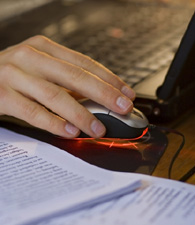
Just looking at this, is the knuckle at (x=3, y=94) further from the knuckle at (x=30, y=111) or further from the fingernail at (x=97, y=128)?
the fingernail at (x=97, y=128)

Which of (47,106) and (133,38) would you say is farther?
(133,38)

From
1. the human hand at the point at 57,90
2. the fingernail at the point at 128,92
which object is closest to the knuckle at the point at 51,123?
the human hand at the point at 57,90

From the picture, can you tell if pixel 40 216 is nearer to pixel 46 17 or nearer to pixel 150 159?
pixel 150 159

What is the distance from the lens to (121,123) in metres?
0.60

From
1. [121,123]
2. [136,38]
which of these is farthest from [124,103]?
[136,38]

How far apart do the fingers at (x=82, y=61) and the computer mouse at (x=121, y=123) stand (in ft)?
0.14

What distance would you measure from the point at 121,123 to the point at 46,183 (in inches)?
5.9

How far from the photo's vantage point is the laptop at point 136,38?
0.68 metres

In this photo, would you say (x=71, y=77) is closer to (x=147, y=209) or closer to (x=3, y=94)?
(x=3, y=94)

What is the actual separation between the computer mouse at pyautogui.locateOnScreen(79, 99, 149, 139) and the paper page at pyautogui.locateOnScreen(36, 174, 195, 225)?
13 centimetres

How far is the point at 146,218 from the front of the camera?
1.41 ft

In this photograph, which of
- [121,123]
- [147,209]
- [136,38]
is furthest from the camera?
[136,38]

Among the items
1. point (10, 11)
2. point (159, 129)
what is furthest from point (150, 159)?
point (10, 11)

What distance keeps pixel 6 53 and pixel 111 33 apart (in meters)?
0.42
